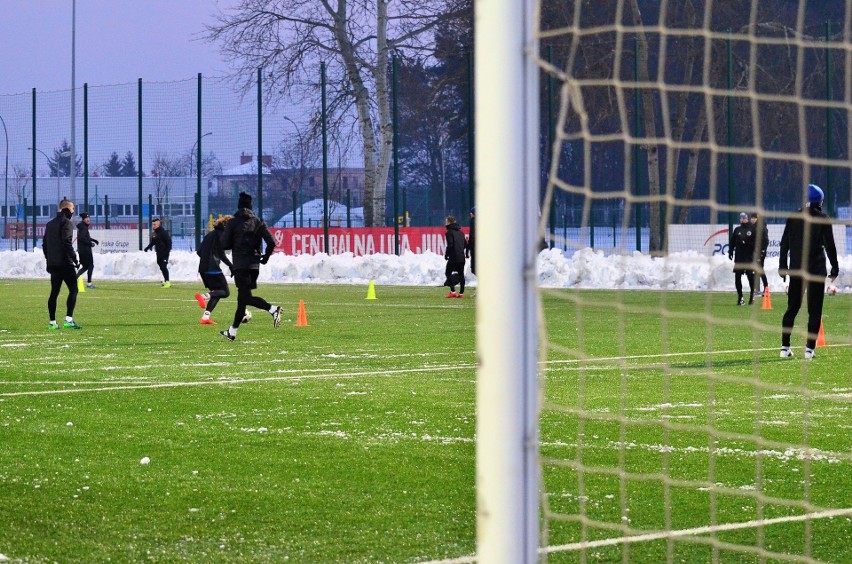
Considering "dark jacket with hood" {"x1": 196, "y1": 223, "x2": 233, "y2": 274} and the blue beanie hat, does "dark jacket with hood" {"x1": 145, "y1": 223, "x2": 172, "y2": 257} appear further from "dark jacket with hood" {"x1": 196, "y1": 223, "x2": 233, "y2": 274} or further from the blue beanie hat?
the blue beanie hat

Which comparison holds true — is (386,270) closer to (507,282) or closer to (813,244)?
(813,244)

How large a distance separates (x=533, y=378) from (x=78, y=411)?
23.2 feet

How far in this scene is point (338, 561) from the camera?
5.41 meters

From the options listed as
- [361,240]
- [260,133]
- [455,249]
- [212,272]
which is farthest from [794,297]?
[260,133]

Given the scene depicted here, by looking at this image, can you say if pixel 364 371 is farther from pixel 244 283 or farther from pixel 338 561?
pixel 338 561

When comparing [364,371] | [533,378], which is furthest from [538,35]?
[364,371]

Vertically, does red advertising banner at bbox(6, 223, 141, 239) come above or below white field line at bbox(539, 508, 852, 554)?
above

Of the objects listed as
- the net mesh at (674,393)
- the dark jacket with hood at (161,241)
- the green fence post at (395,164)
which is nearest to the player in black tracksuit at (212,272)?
the net mesh at (674,393)

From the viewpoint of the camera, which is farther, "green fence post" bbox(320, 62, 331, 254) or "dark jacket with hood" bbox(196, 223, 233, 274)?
"green fence post" bbox(320, 62, 331, 254)

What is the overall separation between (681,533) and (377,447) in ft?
9.34

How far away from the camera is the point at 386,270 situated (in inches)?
1462

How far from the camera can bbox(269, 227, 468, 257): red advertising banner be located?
129 feet

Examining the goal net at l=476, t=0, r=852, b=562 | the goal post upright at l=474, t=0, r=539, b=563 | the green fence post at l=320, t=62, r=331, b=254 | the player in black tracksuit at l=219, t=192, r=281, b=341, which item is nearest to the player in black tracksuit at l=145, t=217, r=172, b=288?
the green fence post at l=320, t=62, r=331, b=254

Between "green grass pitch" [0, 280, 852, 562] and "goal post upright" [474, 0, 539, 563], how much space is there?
35 cm
